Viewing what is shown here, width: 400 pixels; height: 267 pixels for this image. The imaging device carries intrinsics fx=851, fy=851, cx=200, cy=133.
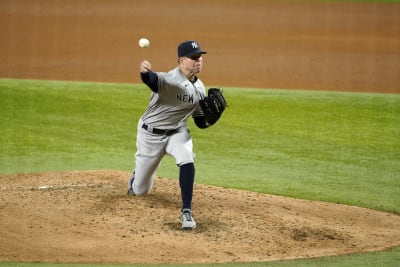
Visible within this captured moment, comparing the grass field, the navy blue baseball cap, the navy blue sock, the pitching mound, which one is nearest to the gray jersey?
the navy blue baseball cap

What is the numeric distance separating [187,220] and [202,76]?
29.4 feet

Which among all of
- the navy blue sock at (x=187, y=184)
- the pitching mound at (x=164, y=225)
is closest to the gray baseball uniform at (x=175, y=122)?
the navy blue sock at (x=187, y=184)

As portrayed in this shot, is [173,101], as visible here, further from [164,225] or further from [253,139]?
[253,139]

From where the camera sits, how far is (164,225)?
22.3 ft

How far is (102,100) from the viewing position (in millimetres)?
12781

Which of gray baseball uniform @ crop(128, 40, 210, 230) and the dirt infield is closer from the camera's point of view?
the dirt infield

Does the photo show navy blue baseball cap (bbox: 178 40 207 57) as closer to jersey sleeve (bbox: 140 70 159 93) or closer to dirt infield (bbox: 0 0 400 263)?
jersey sleeve (bbox: 140 70 159 93)

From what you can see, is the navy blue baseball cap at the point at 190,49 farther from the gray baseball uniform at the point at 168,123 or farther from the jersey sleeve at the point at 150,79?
the jersey sleeve at the point at 150,79

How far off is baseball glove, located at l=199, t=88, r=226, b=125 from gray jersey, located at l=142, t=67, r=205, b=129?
86 mm

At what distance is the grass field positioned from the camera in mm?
8828

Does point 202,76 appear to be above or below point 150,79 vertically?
below

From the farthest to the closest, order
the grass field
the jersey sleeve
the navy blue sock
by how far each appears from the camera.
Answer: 1. the grass field
2. the navy blue sock
3. the jersey sleeve

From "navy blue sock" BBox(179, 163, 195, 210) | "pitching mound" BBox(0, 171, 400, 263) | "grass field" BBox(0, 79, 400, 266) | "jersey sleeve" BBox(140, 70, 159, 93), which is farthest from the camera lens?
"grass field" BBox(0, 79, 400, 266)

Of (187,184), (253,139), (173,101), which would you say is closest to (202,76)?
(253,139)
